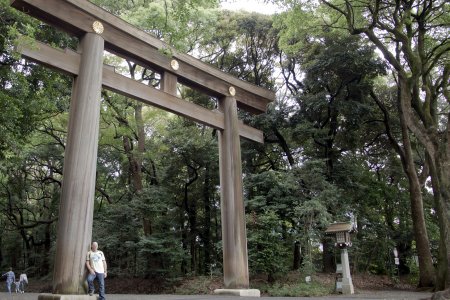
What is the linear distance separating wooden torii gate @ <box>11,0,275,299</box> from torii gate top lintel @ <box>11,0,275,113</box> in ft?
0.06

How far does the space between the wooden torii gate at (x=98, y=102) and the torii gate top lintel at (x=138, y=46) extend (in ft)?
0.06

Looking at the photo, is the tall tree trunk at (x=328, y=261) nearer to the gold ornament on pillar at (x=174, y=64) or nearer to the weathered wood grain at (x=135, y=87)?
the weathered wood grain at (x=135, y=87)

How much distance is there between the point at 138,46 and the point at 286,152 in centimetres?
1039

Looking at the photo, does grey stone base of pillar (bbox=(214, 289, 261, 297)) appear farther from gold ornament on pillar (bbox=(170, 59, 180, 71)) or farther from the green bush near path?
gold ornament on pillar (bbox=(170, 59, 180, 71))

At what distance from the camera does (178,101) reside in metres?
8.93

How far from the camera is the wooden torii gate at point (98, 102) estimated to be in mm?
6051

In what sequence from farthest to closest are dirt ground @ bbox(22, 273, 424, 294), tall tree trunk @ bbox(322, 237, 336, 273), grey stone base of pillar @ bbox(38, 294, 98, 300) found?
tall tree trunk @ bbox(322, 237, 336, 273)
dirt ground @ bbox(22, 273, 424, 294)
grey stone base of pillar @ bbox(38, 294, 98, 300)

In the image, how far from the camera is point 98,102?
693 cm

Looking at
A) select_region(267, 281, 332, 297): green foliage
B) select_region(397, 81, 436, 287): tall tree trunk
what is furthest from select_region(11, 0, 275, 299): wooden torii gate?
select_region(397, 81, 436, 287): tall tree trunk

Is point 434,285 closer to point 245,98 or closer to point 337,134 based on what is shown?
point 337,134

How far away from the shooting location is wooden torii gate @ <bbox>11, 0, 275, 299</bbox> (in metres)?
6.05

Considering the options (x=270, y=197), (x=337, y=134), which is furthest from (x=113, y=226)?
(x=337, y=134)

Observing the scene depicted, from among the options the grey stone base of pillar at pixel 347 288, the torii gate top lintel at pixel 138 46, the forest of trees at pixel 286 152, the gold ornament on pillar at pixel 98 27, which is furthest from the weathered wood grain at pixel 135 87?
the grey stone base of pillar at pixel 347 288

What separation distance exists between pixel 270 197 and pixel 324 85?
5547 mm
